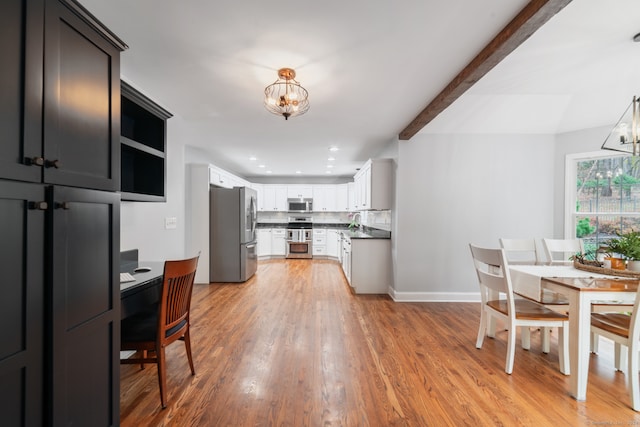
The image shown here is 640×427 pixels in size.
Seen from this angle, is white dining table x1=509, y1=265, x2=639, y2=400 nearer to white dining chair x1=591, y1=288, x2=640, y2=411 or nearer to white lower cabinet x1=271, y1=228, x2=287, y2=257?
white dining chair x1=591, y1=288, x2=640, y2=411

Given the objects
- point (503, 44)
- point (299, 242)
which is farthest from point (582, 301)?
point (299, 242)

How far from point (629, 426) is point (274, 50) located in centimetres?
324

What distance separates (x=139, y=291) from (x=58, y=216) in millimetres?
919

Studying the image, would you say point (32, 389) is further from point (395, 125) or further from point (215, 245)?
point (215, 245)

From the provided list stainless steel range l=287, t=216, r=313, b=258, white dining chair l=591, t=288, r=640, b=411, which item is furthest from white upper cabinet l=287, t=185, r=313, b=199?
white dining chair l=591, t=288, r=640, b=411

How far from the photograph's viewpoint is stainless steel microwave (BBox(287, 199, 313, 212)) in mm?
8383

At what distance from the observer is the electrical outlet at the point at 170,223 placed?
321 centimetres

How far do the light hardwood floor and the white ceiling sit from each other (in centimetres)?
238

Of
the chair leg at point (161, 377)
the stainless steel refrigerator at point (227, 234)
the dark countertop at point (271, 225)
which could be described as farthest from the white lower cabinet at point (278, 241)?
the chair leg at point (161, 377)

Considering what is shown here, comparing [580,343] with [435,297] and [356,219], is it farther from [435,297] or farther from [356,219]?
[356,219]

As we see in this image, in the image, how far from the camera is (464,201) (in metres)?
4.20

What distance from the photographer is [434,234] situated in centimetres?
419

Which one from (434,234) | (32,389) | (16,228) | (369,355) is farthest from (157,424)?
(434,234)

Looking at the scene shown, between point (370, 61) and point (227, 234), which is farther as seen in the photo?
point (227, 234)
